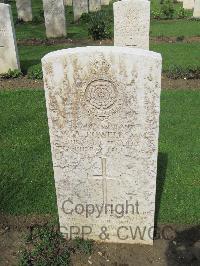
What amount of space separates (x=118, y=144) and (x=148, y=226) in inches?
44.4

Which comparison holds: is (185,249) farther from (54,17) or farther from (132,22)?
(54,17)

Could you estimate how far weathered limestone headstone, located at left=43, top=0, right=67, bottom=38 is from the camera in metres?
13.8

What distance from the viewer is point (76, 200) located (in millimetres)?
4285

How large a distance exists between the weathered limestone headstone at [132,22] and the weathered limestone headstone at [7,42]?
A: 2.84 metres

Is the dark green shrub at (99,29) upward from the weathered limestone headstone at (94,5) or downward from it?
downward

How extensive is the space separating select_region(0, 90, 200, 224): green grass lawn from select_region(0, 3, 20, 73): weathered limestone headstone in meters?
1.87

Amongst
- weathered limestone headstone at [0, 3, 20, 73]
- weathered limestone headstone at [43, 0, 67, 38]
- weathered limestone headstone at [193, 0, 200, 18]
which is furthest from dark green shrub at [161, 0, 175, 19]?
weathered limestone headstone at [0, 3, 20, 73]

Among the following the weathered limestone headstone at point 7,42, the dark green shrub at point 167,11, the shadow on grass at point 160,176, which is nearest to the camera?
the shadow on grass at point 160,176

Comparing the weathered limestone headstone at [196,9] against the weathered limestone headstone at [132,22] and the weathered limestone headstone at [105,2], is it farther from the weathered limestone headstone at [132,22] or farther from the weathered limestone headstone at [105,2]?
the weathered limestone headstone at [132,22]

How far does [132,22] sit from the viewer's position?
9.07 m

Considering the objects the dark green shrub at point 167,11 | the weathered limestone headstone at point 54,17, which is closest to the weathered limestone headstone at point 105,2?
the dark green shrub at point 167,11

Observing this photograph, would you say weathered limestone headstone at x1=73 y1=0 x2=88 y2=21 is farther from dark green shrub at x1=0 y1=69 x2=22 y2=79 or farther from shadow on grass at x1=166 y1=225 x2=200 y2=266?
shadow on grass at x1=166 y1=225 x2=200 y2=266

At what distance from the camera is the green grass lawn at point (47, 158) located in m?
5.08

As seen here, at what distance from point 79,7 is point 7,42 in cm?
839
